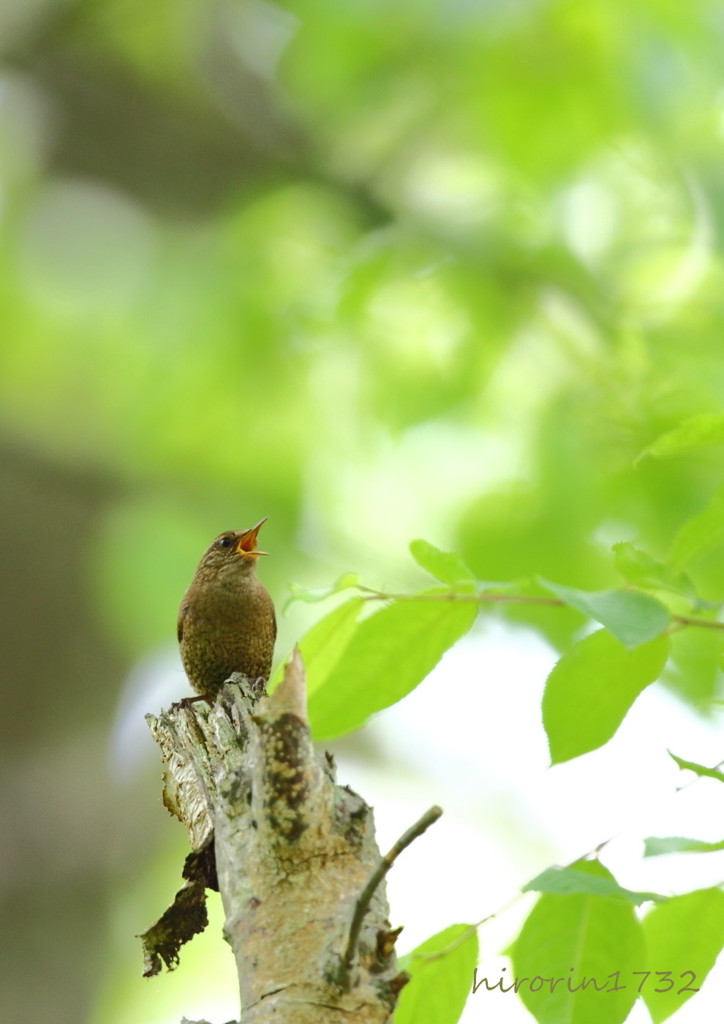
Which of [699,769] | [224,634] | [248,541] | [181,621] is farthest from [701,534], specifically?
[248,541]

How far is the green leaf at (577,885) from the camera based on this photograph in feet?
4.74

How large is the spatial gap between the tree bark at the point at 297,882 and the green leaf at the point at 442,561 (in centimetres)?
27

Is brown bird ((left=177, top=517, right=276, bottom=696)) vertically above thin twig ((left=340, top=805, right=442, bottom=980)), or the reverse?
brown bird ((left=177, top=517, right=276, bottom=696))

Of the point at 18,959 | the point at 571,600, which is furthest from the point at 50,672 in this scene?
the point at 571,600

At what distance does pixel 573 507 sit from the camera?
14.9ft

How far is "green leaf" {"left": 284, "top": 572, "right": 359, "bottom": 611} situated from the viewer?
65.1 inches

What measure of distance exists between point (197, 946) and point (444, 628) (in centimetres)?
764

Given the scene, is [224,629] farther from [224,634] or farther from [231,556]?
[231,556]

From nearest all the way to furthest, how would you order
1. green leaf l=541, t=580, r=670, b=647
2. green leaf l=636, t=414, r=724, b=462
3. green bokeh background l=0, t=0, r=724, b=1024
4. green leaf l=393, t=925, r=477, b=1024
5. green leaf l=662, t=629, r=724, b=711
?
1. green leaf l=541, t=580, r=670, b=647
2. green leaf l=636, t=414, r=724, b=462
3. green leaf l=393, t=925, r=477, b=1024
4. green leaf l=662, t=629, r=724, b=711
5. green bokeh background l=0, t=0, r=724, b=1024

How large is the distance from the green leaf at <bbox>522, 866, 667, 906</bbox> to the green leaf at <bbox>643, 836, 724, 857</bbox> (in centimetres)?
7

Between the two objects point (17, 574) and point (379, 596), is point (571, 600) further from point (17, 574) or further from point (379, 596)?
point (17, 574)

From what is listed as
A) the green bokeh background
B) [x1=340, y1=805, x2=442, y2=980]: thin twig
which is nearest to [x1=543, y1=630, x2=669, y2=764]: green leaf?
[x1=340, y1=805, x2=442, y2=980]: thin twig

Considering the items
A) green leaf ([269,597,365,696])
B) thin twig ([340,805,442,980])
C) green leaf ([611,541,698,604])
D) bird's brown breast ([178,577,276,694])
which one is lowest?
thin twig ([340,805,442,980])

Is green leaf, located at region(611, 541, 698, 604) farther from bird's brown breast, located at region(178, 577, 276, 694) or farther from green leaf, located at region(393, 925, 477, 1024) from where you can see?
bird's brown breast, located at region(178, 577, 276, 694)
